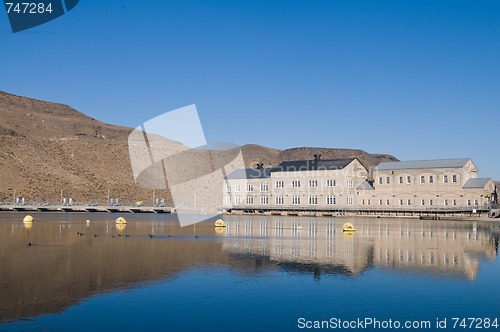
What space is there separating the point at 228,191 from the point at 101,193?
1496 inches

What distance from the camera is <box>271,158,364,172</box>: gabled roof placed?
89.0m

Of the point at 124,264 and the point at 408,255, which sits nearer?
the point at 124,264

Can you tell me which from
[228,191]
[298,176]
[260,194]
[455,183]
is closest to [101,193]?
[228,191]

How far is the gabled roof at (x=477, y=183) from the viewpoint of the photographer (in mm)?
76938

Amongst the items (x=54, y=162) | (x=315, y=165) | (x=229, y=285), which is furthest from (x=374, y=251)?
(x=54, y=162)

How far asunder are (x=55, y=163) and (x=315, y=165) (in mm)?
73426

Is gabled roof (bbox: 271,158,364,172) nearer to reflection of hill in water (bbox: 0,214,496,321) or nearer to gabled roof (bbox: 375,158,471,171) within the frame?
gabled roof (bbox: 375,158,471,171)

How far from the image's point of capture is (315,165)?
92375 millimetres

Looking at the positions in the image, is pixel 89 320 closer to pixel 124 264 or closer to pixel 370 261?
pixel 124 264

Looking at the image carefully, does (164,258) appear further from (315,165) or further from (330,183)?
(315,165)

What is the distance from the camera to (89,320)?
14.5m

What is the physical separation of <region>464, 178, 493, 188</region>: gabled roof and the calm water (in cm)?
4727

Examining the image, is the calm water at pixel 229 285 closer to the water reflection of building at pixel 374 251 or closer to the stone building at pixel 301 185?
the water reflection of building at pixel 374 251

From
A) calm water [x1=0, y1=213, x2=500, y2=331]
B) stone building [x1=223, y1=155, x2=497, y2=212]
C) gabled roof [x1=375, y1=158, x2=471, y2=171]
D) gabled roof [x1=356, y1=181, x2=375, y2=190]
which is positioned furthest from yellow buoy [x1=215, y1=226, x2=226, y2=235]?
gabled roof [x1=375, y1=158, x2=471, y2=171]
